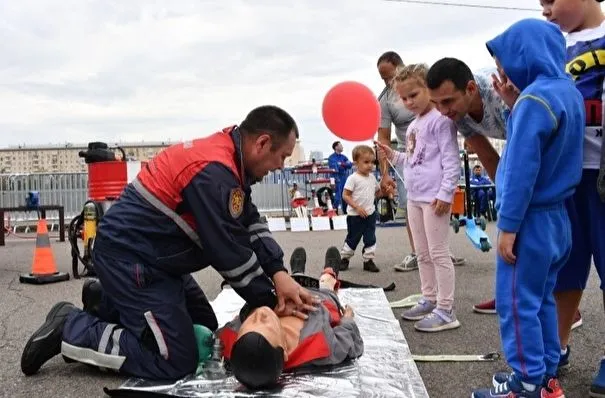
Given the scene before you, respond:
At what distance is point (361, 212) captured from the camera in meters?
5.97

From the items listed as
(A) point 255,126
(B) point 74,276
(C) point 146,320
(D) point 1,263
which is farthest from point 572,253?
(D) point 1,263

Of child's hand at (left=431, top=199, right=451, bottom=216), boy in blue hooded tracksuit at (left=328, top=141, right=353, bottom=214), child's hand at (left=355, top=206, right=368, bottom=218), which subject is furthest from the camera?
boy in blue hooded tracksuit at (left=328, top=141, right=353, bottom=214)

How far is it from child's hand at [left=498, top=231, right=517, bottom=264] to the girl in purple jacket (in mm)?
1250

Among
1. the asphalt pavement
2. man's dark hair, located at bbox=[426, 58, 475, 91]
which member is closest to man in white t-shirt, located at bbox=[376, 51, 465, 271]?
the asphalt pavement

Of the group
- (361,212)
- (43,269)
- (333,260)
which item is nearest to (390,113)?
(361,212)

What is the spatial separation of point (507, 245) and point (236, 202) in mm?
1082

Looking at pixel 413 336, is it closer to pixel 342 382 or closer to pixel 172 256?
pixel 342 382

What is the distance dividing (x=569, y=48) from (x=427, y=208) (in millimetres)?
1297

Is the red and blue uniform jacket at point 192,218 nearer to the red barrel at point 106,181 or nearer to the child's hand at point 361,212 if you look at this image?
the child's hand at point 361,212

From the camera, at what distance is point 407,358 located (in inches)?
105

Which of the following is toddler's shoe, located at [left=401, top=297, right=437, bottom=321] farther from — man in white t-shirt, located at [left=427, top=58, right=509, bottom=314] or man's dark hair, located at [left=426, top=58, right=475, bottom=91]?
man's dark hair, located at [left=426, top=58, right=475, bottom=91]

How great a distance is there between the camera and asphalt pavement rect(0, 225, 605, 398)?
2.50m

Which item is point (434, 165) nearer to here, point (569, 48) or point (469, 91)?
point (469, 91)

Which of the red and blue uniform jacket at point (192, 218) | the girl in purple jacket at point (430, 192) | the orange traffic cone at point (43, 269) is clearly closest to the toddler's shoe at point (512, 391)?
the red and blue uniform jacket at point (192, 218)
